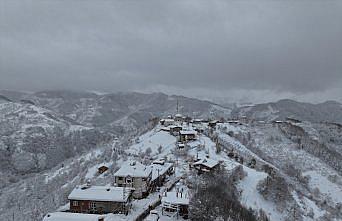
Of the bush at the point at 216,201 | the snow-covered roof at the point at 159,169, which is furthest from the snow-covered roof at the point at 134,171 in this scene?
the bush at the point at 216,201

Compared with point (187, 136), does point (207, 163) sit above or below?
below

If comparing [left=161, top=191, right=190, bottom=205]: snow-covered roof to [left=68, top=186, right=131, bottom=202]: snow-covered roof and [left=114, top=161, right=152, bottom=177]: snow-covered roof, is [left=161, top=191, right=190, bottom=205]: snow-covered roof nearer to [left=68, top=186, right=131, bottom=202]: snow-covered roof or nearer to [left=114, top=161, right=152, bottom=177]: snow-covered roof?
[left=68, top=186, right=131, bottom=202]: snow-covered roof

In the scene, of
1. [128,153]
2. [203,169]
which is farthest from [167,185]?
[128,153]

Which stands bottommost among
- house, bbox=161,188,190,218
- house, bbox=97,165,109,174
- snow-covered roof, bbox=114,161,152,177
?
house, bbox=97,165,109,174

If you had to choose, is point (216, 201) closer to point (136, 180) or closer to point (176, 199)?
point (176, 199)

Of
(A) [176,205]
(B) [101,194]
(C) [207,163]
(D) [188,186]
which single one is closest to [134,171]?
(D) [188,186]

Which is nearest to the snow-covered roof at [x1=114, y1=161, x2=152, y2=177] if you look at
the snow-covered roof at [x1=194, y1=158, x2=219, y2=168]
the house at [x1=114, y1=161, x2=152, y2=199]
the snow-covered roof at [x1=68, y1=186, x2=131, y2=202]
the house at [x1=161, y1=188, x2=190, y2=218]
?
the house at [x1=114, y1=161, x2=152, y2=199]
